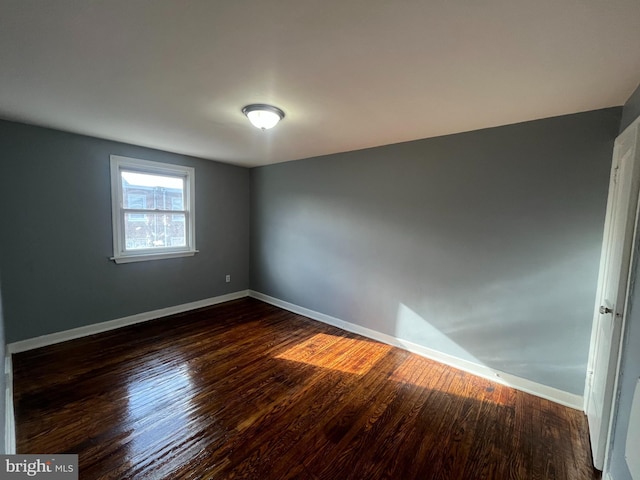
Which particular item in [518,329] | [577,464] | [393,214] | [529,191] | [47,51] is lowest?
[577,464]

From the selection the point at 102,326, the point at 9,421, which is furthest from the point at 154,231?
the point at 9,421

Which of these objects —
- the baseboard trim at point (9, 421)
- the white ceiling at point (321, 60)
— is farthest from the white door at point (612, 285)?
the baseboard trim at point (9, 421)

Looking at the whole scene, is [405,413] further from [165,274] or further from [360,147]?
[165,274]

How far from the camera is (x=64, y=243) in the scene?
119 inches

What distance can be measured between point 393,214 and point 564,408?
7.27 ft

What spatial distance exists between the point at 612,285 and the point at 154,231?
470 cm

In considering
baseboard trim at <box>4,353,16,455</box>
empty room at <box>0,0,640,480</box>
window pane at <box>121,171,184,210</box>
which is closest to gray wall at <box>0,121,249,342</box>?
empty room at <box>0,0,640,480</box>

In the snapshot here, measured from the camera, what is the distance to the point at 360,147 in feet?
10.7

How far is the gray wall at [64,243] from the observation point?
8.95 feet

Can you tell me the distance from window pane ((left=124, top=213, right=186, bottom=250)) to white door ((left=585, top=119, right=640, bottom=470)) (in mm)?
4541

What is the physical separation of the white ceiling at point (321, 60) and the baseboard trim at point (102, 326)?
89.8 inches

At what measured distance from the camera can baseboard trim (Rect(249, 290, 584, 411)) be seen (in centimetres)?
225

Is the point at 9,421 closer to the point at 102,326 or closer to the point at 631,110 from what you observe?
the point at 102,326

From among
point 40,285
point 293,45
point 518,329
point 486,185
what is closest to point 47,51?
point 293,45
